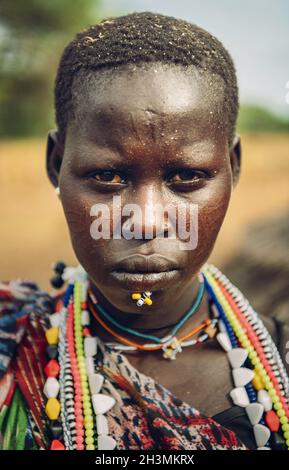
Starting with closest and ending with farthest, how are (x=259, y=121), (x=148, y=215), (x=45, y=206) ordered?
(x=148, y=215) → (x=45, y=206) → (x=259, y=121)

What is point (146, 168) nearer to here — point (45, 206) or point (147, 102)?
point (147, 102)

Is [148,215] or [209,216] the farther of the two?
[209,216]

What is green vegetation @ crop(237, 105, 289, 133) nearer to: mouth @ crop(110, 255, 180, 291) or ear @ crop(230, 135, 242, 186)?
ear @ crop(230, 135, 242, 186)

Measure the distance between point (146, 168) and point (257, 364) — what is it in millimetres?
719

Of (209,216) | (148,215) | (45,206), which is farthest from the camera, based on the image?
(45,206)

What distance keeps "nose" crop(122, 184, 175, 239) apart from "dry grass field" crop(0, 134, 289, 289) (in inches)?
149

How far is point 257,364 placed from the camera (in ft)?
5.70

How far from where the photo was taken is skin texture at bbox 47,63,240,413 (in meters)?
1.49

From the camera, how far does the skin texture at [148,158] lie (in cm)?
149

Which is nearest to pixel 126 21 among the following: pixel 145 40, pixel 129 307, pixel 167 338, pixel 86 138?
pixel 145 40

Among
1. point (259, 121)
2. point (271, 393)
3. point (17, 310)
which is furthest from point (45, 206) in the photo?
point (259, 121)

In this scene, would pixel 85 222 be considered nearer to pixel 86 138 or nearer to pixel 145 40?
pixel 86 138

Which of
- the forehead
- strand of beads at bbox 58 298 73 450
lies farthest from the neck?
the forehead
